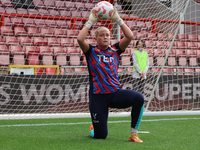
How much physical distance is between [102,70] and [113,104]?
39cm

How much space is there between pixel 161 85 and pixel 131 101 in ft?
12.3

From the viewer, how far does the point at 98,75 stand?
3012 mm

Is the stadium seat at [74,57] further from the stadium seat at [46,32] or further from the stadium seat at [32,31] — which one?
the stadium seat at [32,31]

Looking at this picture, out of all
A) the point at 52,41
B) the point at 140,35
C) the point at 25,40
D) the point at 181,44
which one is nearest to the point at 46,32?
the point at 52,41

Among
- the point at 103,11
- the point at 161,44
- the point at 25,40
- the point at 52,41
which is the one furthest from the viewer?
the point at 52,41

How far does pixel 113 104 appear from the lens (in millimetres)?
2990

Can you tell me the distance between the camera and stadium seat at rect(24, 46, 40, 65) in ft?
25.1

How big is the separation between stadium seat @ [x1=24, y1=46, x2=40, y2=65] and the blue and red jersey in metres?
4.63

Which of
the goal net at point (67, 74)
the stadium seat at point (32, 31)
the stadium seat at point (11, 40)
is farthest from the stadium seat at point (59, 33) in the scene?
the stadium seat at point (11, 40)

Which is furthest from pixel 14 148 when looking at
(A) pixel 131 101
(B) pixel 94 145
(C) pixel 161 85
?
(C) pixel 161 85

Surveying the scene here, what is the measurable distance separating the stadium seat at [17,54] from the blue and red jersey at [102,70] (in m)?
4.91

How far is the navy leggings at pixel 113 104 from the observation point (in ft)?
9.47

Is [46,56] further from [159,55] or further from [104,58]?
[104,58]

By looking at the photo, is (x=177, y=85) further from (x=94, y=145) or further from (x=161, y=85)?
(x=94, y=145)
